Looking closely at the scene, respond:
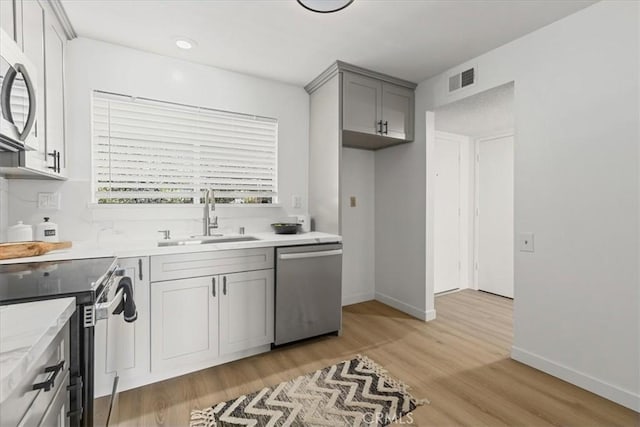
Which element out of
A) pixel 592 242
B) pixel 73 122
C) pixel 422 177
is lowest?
pixel 592 242

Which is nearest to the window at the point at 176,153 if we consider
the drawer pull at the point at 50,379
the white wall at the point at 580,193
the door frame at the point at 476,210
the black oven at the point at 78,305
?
the black oven at the point at 78,305

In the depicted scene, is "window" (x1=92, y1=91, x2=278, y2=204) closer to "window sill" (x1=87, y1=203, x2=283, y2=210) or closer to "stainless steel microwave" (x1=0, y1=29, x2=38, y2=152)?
"window sill" (x1=87, y1=203, x2=283, y2=210)

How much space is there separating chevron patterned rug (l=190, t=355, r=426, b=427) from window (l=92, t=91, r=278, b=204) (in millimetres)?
1724

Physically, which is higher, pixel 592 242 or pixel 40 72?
pixel 40 72

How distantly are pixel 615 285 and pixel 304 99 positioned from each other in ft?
9.87

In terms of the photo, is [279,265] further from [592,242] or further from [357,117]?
[592,242]

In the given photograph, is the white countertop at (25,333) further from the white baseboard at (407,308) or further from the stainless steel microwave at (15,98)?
the white baseboard at (407,308)

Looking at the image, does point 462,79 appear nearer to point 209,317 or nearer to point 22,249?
point 209,317

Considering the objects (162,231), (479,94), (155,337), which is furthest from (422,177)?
(155,337)

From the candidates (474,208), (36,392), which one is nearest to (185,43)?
(36,392)

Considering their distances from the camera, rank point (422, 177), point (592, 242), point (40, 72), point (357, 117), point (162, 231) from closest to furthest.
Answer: point (40, 72) < point (592, 242) < point (162, 231) < point (357, 117) < point (422, 177)

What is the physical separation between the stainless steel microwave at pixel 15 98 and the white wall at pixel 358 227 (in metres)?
2.70

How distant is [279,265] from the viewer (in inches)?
95.6

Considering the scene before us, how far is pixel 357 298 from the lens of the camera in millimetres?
3686
